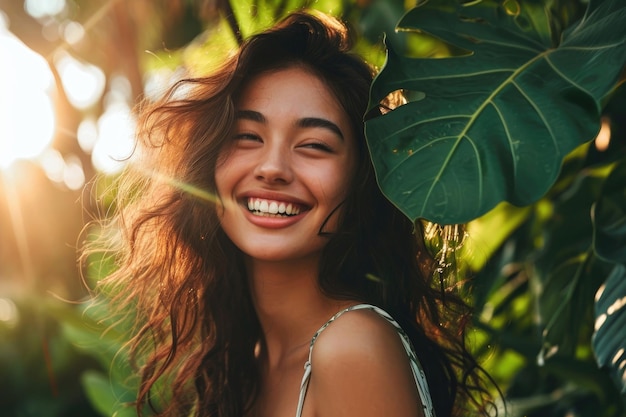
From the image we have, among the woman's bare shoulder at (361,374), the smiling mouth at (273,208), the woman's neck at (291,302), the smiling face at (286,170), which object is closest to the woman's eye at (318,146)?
the smiling face at (286,170)

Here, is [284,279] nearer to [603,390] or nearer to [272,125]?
[272,125]

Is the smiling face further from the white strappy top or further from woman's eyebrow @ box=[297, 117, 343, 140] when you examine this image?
the white strappy top

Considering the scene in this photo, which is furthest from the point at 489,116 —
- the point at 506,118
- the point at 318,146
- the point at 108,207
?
the point at 108,207

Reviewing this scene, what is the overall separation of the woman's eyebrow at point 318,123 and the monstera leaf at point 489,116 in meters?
0.27

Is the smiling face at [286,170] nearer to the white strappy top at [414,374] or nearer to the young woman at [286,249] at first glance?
the young woman at [286,249]

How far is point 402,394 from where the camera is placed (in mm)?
1277

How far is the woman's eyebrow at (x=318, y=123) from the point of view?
1.47 metres

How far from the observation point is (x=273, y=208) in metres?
1.44

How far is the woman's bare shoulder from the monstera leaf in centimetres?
34

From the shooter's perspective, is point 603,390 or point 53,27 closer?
point 603,390

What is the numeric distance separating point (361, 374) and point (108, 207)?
86.4 inches

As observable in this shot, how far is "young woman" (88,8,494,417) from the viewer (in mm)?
1361

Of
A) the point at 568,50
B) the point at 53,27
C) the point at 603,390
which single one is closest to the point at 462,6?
the point at 568,50

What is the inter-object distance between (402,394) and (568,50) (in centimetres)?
58
